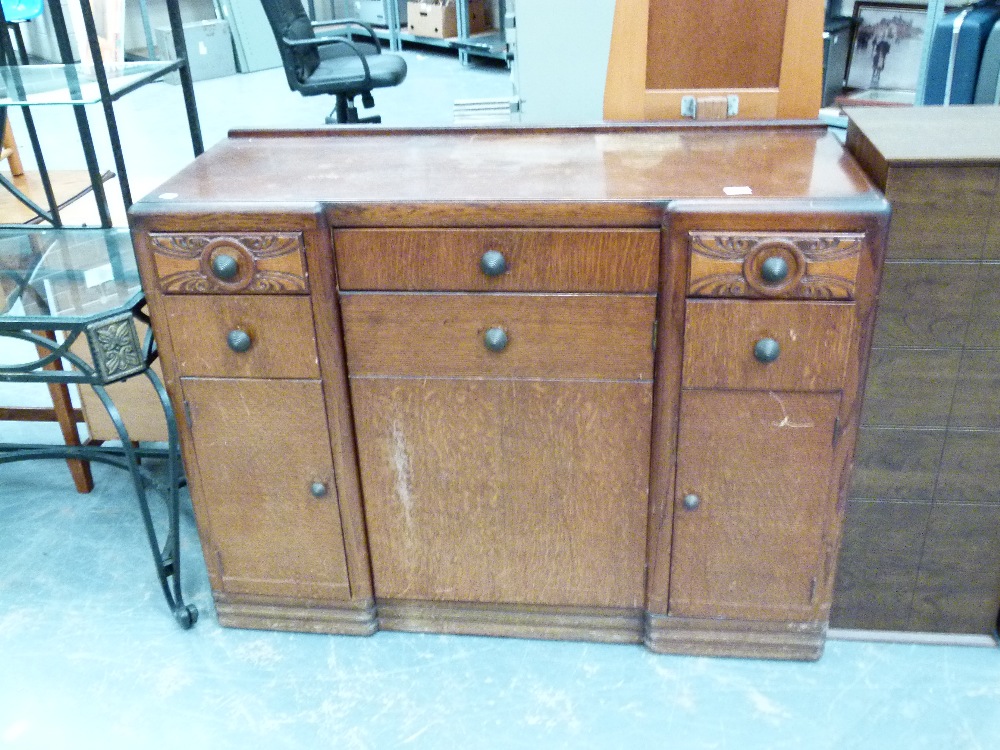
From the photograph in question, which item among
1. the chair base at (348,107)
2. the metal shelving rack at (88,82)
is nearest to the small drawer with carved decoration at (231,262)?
the metal shelving rack at (88,82)

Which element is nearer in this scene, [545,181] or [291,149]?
[545,181]

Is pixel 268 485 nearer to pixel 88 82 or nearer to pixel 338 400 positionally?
pixel 338 400

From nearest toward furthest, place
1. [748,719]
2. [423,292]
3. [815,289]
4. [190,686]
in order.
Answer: [815,289], [423,292], [748,719], [190,686]

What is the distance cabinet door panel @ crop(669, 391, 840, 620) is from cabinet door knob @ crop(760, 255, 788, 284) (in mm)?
218

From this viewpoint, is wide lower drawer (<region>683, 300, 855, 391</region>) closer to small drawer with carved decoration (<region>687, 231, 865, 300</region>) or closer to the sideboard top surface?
small drawer with carved decoration (<region>687, 231, 865, 300</region>)

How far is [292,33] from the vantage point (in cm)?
423

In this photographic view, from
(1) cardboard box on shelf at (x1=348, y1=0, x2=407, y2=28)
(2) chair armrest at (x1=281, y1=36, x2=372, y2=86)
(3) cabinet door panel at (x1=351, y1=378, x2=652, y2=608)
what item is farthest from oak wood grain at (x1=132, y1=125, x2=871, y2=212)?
(1) cardboard box on shelf at (x1=348, y1=0, x2=407, y2=28)

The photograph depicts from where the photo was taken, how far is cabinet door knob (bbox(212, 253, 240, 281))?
1.55 metres

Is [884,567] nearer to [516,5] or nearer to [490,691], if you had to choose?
[490,691]

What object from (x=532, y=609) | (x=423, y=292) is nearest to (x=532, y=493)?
(x=532, y=609)

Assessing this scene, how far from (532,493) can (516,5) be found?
181cm

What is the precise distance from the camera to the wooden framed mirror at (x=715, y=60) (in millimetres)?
1880

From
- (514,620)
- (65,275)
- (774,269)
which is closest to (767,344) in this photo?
(774,269)

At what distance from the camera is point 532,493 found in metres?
1.75
